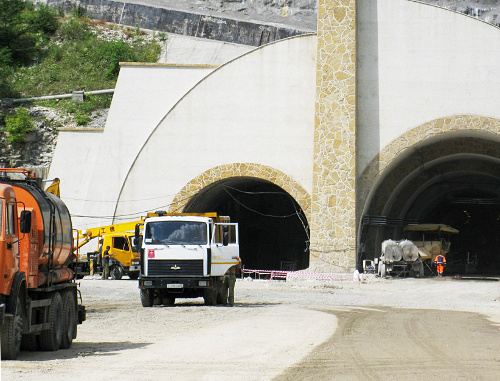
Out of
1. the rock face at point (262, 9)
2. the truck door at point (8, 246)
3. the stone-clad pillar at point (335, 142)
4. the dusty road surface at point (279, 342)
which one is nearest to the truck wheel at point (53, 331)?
the dusty road surface at point (279, 342)

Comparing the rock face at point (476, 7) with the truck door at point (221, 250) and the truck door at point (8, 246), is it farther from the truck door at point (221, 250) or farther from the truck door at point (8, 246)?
the truck door at point (8, 246)

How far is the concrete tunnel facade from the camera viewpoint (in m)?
36.8

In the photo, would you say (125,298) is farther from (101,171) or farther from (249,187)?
(249,187)

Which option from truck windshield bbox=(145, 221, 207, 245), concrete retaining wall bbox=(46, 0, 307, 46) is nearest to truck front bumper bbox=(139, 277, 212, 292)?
truck windshield bbox=(145, 221, 207, 245)

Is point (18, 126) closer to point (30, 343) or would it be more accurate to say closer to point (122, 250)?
point (122, 250)

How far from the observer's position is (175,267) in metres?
22.8

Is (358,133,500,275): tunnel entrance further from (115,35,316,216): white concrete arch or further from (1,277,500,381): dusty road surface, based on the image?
(1,277,500,381): dusty road surface

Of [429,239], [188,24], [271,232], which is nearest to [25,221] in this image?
[429,239]

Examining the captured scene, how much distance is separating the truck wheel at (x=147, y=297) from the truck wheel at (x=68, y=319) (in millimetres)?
8516

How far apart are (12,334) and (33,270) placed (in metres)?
1.19

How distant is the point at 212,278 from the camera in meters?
23.3

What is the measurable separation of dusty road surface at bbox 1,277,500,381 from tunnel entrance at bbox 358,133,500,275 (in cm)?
1360

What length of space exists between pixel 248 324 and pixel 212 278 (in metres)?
5.73

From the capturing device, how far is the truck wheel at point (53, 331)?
13.1 meters
